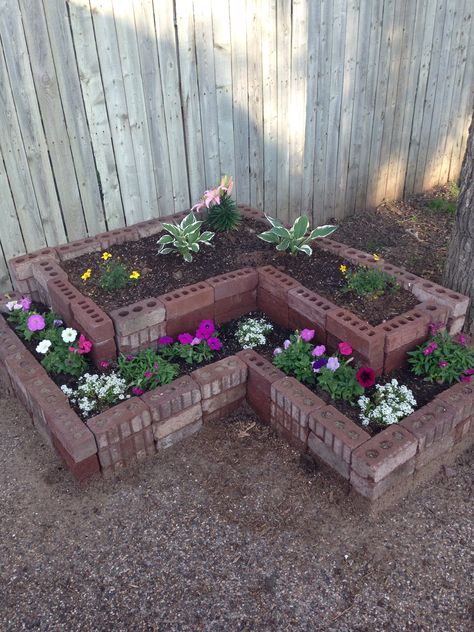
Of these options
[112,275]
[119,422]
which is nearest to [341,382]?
[119,422]

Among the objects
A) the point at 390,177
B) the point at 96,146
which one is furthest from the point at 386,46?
the point at 96,146

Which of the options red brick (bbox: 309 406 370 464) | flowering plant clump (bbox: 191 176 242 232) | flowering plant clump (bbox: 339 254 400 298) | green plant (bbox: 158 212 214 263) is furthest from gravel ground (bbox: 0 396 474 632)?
flowering plant clump (bbox: 191 176 242 232)

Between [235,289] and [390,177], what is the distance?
3.29m

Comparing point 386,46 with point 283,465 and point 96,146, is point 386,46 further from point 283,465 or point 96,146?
point 283,465

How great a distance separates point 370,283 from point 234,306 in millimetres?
951

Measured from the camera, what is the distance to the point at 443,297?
3.66 meters

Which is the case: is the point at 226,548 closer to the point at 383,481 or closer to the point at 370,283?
the point at 383,481

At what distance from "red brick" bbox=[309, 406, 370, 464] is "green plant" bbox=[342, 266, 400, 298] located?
947 millimetres

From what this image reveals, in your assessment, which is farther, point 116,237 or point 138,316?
point 116,237

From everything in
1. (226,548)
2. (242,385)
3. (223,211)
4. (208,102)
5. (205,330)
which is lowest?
(226,548)

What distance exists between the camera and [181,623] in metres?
2.53

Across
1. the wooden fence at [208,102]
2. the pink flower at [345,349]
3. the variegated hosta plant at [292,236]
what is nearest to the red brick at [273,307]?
the variegated hosta plant at [292,236]

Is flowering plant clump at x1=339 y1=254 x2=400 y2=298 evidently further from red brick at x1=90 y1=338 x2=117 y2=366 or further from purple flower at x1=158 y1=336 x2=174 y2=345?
red brick at x1=90 y1=338 x2=117 y2=366

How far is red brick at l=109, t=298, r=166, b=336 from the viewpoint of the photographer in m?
3.52
